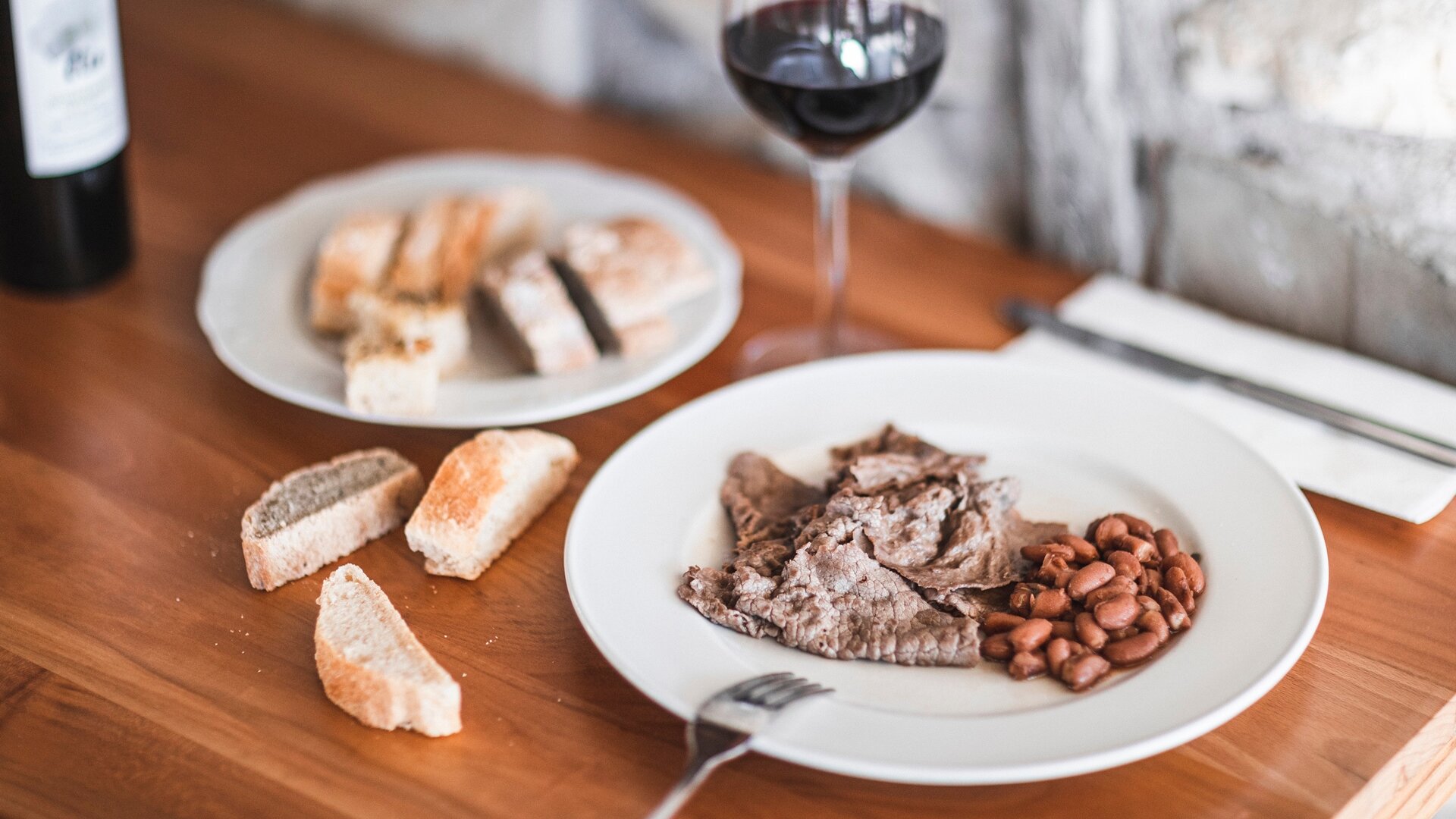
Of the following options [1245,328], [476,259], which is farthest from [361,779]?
[1245,328]

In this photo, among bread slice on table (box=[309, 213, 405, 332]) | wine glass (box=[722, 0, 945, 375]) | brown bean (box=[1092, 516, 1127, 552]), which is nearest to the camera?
brown bean (box=[1092, 516, 1127, 552])

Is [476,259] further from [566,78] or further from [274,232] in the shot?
[566,78]

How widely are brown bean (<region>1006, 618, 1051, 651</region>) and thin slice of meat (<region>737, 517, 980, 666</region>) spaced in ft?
0.09

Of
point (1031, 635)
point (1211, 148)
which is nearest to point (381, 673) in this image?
point (1031, 635)

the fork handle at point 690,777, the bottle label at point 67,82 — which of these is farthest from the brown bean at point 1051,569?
the bottle label at point 67,82

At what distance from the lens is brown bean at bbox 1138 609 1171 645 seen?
3.09ft

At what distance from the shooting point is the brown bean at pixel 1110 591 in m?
0.96

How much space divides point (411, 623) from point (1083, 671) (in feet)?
1.67

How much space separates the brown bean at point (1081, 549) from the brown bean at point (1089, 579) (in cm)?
3

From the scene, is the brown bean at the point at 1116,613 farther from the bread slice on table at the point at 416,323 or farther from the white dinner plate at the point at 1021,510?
the bread slice on table at the point at 416,323

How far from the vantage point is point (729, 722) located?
857 mm

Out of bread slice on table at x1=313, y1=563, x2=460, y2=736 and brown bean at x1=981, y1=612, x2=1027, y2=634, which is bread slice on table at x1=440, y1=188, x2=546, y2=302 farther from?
brown bean at x1=981, y1=612, x2=1027, y2=634

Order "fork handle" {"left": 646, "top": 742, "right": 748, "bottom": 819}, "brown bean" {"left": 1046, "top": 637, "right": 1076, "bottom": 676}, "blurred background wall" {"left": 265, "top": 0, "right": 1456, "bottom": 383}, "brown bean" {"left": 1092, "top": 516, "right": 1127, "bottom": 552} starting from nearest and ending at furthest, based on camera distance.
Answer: "fork handle" {"left": 646, "top": 742, "right": 748, "bottom": 819} < "brown bean" {"left": 1046, "top": 637, "right": 1076, "bottom": 676} < "brown bean" {"left": 1092, "top": 516, "right": 1127, "bottom": 552} < "blurred background wall" {"left": 265, "top": 0, "right": 1456, "bottom": 383}

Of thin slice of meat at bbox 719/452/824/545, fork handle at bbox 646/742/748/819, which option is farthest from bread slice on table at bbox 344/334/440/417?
fork handle at bbox 646/742/748/819
